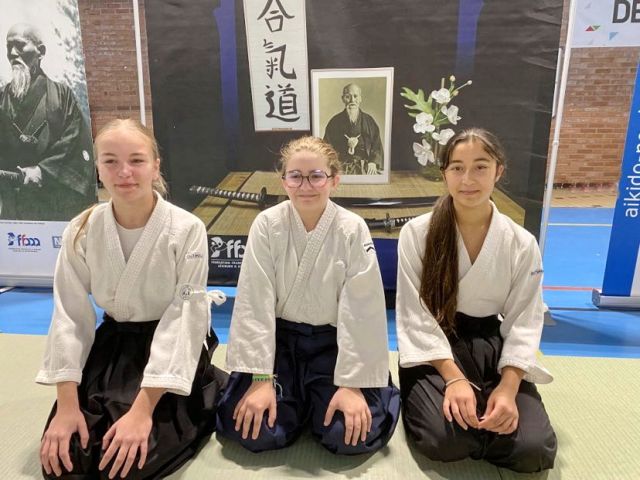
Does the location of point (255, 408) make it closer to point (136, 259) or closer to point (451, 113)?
point (136, 259)

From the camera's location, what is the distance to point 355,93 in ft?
10.6

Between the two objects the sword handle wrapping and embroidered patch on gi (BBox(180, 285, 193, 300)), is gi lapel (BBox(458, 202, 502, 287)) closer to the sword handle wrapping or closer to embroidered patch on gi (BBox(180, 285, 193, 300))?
embroidered patch on gi (BBox(180, 285, 193, 300))

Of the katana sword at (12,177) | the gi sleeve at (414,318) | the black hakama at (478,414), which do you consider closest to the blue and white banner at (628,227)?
the black hakama at (478,414)

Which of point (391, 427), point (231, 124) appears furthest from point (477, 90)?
point (391, 427)

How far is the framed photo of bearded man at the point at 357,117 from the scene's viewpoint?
3215mm

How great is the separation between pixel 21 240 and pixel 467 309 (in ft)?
12.3

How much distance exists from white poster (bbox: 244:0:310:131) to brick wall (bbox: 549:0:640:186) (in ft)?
20.6

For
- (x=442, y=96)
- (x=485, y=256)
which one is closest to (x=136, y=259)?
(x=485, y=256)

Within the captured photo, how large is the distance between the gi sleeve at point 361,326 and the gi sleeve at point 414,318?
11 centimetres

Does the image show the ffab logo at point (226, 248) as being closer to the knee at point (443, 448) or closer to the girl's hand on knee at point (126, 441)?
the girl's hand on knee at point (126, 441)

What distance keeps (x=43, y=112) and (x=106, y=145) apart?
2349 mm

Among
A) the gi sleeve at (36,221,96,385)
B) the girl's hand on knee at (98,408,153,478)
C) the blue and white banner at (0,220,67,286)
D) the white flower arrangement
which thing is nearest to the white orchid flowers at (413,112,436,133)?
the white flower arrangement

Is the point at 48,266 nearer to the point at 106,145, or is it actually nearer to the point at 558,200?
the point at 106,145

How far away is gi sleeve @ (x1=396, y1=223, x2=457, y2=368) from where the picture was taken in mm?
1926
